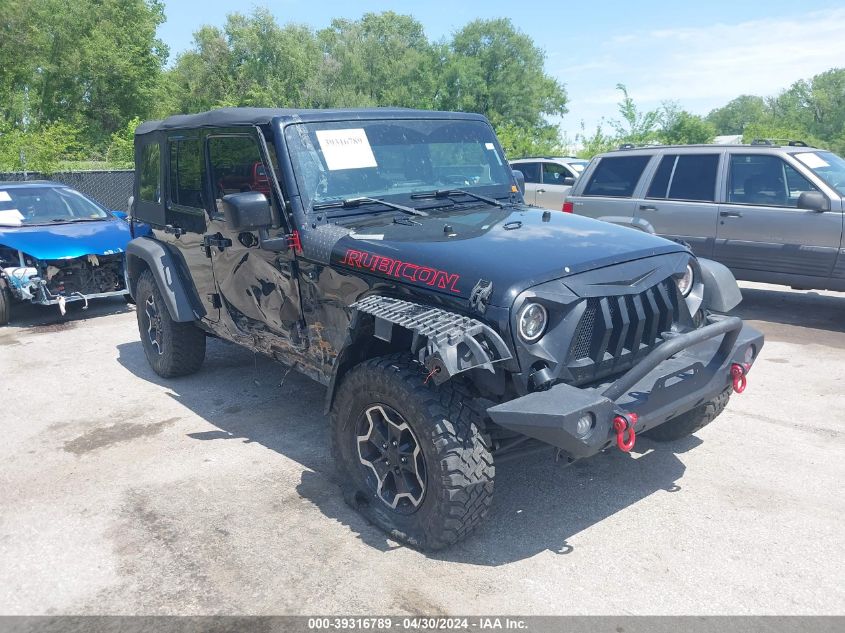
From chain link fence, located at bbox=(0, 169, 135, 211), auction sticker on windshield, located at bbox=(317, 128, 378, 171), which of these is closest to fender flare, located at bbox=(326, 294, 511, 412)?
auction sticker on windshield, located at bbox=(317, 128, 378, 171)

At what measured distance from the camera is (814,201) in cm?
734

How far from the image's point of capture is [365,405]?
11.8ft

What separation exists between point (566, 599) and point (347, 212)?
241 centimetres

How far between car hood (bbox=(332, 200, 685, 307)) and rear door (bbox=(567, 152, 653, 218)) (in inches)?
191

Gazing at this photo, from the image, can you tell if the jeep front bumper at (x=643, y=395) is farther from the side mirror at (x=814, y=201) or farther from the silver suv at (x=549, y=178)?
the silver suv at (x=549, y=178)

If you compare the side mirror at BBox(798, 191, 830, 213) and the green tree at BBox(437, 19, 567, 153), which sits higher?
the green tree at BBox(437, 19, 567, 153)

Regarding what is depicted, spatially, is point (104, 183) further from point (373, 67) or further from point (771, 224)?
point (373, 67)

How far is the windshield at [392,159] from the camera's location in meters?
4.25

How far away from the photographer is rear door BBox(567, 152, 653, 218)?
8.84 meters

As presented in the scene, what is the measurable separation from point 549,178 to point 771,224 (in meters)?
7.28

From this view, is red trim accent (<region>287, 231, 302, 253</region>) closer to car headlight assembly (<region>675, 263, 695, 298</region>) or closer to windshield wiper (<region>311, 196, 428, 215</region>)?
windshield wiper (<region>311, 196, 428, 215</region>)

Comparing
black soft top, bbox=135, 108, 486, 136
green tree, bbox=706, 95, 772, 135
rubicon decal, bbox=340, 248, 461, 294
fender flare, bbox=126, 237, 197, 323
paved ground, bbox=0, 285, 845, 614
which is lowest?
paved ground, bbox=0, 285, 845, 614

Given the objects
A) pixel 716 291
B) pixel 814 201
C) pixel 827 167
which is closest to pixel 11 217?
pixel 716 291

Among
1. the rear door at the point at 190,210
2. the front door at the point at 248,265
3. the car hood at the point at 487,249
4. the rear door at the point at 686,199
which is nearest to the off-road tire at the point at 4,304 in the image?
the rear door at the point at 190,210
